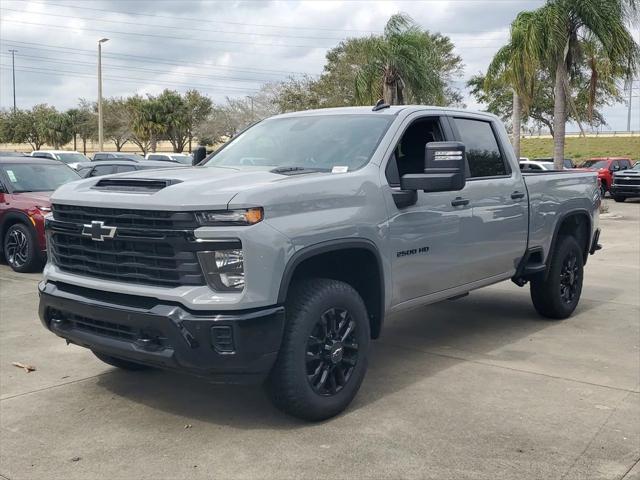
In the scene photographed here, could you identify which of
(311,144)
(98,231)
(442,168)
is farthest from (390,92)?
(98,231)

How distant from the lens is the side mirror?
494 centimetres

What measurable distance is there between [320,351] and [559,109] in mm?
17728

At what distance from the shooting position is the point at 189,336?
4023mm

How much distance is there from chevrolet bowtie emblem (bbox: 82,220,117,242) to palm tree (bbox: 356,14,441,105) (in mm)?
18285

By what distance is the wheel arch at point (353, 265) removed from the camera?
4.52 meters

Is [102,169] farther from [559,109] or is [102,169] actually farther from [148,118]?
[148,118]

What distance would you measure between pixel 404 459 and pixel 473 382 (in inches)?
60.6

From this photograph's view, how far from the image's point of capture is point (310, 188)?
4.48m

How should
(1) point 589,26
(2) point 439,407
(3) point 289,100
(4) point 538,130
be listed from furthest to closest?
(4) point 538,130 → (3) point 289,100 → (1) point 589,26 → (2) point 439,407

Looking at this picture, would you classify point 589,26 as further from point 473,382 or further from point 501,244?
point 473,382

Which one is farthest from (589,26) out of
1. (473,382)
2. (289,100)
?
(289,100)

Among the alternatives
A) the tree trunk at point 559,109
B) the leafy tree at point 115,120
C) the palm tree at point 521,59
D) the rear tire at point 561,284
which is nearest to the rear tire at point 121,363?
the rear tire at point 561,284

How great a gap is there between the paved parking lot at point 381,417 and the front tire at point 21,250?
10.8 ft

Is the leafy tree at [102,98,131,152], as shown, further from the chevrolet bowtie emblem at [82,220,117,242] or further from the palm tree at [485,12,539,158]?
the chevrolet bowtie emblem at [82,220,117,242]
